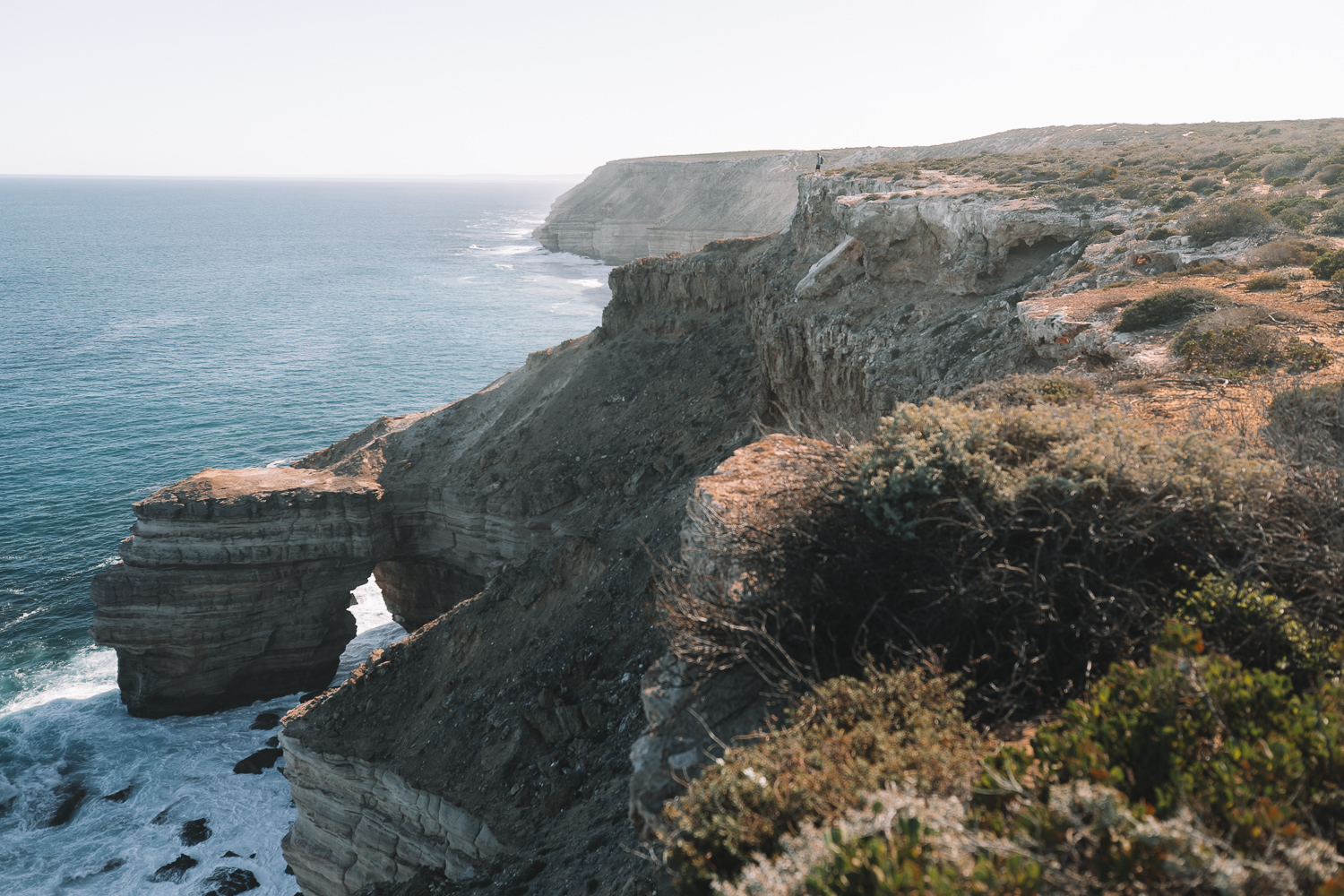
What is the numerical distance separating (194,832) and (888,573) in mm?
28609

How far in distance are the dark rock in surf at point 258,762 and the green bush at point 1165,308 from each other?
105 feet

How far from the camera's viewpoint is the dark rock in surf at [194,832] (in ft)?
83.5

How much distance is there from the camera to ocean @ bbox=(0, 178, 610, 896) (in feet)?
86.6

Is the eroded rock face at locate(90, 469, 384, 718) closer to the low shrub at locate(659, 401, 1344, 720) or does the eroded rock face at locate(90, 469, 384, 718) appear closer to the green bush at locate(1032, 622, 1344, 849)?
the low shrub at locate(659, 401, 1344, 720)

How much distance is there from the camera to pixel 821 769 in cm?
554

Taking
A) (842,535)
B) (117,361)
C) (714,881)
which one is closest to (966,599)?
(842,535)

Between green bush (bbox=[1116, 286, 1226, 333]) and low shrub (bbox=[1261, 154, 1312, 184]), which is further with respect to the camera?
low shrub (bbox=[1261, 154, 1312, 184])

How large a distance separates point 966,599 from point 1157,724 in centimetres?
202

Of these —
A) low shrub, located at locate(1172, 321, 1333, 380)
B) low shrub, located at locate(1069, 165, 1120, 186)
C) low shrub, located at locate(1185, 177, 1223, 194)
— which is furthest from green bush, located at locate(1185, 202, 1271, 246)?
low shrub, located at locate(1069, 165, 1120, 186)

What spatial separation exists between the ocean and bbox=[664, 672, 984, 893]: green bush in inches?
984

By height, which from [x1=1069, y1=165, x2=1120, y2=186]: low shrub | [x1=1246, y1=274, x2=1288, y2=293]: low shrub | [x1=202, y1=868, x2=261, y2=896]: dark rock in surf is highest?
[x1=1069, y1=165, x2=1120, y2=186]: low shrub

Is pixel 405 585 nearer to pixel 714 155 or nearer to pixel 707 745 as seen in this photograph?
pixel 707 745

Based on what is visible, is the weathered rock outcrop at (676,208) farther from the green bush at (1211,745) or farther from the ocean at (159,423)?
the green bush at (1211,745)

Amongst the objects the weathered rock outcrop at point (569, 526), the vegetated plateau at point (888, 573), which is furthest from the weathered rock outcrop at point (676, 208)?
the vegetated plateau at point (888, 573)
